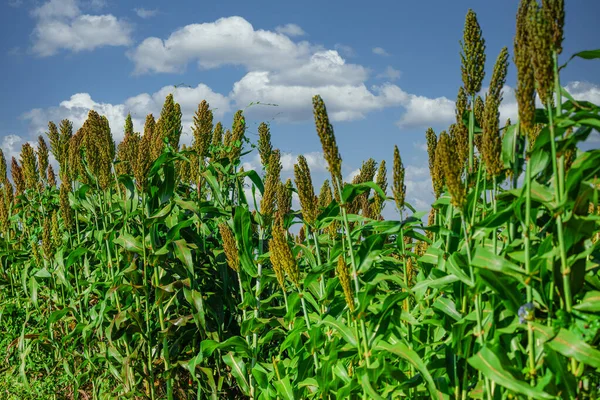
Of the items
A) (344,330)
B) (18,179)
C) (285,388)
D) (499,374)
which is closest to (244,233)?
(285,388)

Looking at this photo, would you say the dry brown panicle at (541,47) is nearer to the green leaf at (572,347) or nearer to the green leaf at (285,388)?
the green leaf at (572,347)

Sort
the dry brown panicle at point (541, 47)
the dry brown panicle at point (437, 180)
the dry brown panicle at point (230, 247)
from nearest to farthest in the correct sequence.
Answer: the dry brown panicle at point (541, 47) < the dry brown panicle at point (437, 180) < the dry brown panicle at point (230, 247)

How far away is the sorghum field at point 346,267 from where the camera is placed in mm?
2436

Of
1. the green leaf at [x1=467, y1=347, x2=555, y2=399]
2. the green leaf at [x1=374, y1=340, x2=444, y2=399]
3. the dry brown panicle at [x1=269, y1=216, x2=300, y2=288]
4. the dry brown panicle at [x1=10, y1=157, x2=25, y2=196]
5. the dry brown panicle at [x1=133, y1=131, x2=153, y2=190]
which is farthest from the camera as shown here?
the dry brown panicle at [x1=10, y1=157, x2=25, y2=196]

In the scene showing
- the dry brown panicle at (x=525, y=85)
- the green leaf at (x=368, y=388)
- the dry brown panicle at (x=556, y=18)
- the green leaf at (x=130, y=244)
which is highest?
the dry brown panicle at (x=556, y=18)

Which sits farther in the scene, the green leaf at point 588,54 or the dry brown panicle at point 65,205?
the dry brown panicle at point 65,205

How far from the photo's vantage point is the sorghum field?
7.99 feet

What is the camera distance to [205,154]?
4.95m

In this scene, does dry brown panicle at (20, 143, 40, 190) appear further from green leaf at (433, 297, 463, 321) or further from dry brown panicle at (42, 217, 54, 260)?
green leaf at (433, 297, 463, 321)

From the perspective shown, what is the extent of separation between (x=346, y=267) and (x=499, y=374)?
32.5 inches

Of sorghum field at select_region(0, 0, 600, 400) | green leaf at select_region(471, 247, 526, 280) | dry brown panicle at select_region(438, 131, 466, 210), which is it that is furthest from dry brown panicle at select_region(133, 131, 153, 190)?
green leaf at select_region(471, 247, 526, 280)

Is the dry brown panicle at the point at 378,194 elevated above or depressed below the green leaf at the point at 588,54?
below

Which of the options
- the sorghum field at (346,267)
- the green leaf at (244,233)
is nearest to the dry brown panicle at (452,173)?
the sorghum field at (346,267)

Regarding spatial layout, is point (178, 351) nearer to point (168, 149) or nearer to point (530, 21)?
point (168, 149)
